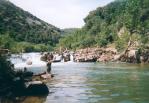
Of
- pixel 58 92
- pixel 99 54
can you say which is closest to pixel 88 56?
pixel 99 54

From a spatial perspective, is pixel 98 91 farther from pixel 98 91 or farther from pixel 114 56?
pixel 114 56

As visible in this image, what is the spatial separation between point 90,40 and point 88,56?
52.7 m

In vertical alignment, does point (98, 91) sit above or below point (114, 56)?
below

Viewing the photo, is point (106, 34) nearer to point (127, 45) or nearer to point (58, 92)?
point (127, 45)

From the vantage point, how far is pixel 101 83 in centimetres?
6334

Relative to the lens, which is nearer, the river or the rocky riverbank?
the river

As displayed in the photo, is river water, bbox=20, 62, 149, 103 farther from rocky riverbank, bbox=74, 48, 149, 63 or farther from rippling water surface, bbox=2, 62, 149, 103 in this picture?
rocky riverbank, bbox=74, 48, 149, 63

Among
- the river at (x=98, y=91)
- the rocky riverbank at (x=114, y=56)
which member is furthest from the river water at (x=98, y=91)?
the rocky riverbank at (x=114, y=56)

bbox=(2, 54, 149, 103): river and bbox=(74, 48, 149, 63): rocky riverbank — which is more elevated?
bbox=(74, 48, 149, 63): rocky riverbank

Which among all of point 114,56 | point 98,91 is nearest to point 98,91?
point 98,91

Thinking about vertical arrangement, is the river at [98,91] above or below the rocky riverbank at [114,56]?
below

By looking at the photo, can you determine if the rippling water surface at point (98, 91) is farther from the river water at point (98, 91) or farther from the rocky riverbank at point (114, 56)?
the rocky riverbank at point (114, 56)

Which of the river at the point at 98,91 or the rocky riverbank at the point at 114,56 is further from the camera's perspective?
the rocky riverbank at the point at 114,56

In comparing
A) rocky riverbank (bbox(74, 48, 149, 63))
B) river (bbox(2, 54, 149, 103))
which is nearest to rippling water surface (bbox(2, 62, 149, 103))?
river (bbox(2, 54, 149, 103))
